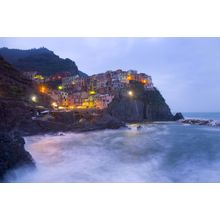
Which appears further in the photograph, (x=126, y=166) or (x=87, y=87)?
(x=87, y=87)

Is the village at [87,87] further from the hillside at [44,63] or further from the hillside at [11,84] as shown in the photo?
the hillside at [11,84]

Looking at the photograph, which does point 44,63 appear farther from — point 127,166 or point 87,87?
point 127,166

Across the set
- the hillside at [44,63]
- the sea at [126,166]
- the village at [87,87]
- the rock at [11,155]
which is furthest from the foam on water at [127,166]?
the hillside at [44,63]

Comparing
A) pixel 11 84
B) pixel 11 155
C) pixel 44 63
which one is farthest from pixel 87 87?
pixel 11 155

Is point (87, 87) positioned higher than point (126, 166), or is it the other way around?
point (87, 87)

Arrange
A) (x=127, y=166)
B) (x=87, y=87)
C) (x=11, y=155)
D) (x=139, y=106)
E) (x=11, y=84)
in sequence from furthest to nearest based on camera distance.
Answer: (x=87, y=87) → (x=139, y=106) → (x=11, y=84) → (x=127, y=166) → (x=11, y=155)

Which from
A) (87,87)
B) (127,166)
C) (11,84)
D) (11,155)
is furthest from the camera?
(87,87)
